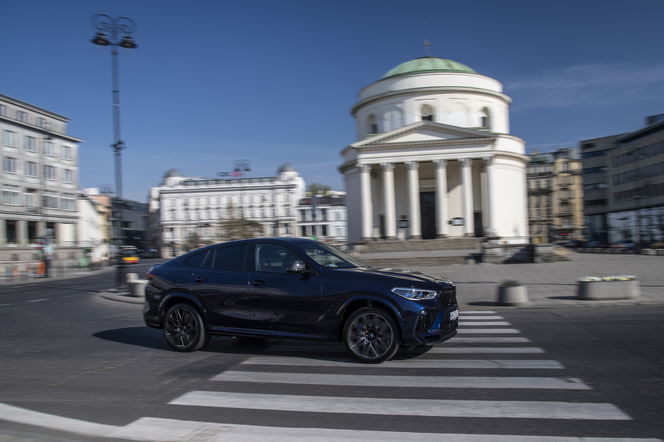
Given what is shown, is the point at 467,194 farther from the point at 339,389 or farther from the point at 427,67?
the point at 339,389

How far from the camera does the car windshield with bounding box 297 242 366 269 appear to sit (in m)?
7.25

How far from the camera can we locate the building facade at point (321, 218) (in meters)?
104

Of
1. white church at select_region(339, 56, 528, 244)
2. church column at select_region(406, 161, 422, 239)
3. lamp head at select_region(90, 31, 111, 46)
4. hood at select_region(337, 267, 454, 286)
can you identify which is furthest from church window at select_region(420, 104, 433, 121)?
hood at select_region(337, 267, 454, 286)

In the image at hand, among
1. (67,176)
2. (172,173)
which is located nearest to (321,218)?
(172,173)

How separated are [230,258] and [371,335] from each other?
2503mm

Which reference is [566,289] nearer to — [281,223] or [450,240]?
[450,240]

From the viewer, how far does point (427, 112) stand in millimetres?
53219

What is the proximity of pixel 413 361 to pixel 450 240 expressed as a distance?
120 feet

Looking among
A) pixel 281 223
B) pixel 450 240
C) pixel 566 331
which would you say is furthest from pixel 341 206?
pixel 566 331

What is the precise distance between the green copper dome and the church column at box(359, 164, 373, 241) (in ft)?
40.5

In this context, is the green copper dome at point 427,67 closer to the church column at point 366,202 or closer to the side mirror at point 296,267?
the church column at point 366,202

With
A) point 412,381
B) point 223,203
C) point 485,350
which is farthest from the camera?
point 223,203

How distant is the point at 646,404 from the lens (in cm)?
482

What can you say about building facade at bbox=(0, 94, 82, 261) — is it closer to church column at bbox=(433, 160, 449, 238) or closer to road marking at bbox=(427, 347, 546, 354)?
church column at bbox=(433, 160, 449, 238)
